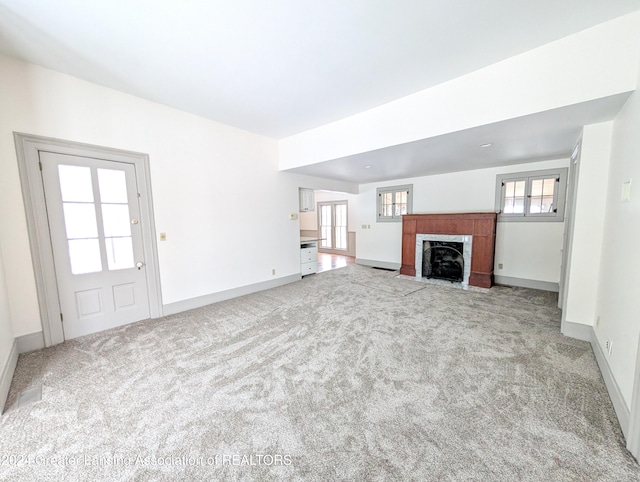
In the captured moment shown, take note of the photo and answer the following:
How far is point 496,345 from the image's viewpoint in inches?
102

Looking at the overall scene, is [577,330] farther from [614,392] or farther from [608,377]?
[614,392]

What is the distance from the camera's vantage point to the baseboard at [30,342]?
2.53 metres

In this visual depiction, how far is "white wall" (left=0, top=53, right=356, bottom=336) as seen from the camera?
2463mm

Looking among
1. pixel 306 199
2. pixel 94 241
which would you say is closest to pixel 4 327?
pixel 94 241

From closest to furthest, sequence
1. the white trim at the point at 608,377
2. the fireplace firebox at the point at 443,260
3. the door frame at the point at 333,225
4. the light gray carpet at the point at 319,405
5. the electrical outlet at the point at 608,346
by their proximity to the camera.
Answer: the light gray carpet at the point at 319,405 → the white trim at the point at 608,377 → the electrical outlet at the point at 608,346 → the fireplace firebox at the point at 443,260 → the door frame at the point at 333,225

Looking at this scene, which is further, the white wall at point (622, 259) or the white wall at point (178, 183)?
the white wall at point (178, 183)

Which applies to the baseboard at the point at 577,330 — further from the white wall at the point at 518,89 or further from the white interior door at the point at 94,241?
the white interior door at the point at 94,241

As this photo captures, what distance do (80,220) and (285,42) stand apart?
2960mm

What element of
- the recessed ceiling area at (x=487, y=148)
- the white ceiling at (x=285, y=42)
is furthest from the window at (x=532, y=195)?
the white ceiling at (x=285, y=42)

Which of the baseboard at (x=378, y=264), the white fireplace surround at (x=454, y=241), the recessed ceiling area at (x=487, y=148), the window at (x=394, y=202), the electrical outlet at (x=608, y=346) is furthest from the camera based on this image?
the baseboard at (x=378, y=264)

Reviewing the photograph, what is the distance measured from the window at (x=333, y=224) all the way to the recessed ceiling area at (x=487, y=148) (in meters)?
3.33

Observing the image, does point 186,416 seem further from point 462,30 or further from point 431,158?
point 431,158

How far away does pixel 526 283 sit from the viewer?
4.69 meters

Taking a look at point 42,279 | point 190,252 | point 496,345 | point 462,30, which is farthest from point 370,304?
point 42,279
